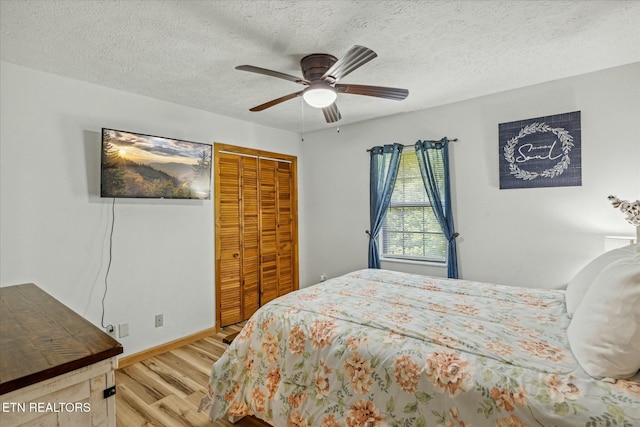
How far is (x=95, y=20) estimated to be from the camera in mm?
1780

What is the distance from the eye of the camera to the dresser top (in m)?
0.83

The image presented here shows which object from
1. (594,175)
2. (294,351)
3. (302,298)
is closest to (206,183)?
(302,298)

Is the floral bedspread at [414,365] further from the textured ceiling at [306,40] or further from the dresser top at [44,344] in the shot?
the textured ceiling at [306,40]

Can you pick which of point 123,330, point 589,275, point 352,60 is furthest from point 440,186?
point 123,330

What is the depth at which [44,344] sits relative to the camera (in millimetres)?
998

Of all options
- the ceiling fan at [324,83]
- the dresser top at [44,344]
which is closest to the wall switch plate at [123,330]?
the dresser top at [44,344]

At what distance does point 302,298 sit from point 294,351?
446 mm

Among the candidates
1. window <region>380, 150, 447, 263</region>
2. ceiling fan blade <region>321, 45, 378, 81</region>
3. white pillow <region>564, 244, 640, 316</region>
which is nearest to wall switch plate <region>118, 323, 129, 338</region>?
ceiling fan blade <region>321, 45, 378, 81</region>

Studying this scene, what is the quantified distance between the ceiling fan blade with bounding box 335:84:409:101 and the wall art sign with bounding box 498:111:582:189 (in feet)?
4.67

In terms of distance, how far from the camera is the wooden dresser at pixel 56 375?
2.68 feet

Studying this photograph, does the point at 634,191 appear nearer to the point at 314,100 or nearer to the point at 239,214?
the point at 314,100

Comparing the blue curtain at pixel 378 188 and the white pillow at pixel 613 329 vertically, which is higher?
the blue curtain at pixel 378 188

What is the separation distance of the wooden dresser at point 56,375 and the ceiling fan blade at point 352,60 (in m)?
1.71

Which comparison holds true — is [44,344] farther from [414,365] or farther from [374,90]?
[374,90]
